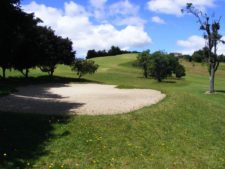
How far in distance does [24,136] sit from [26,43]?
27105mm

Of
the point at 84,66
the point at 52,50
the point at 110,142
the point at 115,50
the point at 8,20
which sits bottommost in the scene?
the point at 110,142

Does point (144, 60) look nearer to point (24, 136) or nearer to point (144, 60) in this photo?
point (144, 60)

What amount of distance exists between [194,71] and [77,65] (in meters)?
49.6

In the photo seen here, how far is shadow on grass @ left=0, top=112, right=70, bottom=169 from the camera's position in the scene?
1119 cm

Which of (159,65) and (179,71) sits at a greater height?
(159,65)

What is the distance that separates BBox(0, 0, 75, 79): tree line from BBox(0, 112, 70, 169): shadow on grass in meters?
7.53

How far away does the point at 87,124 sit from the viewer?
14.4 m

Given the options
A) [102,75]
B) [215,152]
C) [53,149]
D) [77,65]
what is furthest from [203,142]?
[102,75]

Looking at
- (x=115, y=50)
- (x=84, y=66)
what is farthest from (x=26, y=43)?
(x=115, y=50)

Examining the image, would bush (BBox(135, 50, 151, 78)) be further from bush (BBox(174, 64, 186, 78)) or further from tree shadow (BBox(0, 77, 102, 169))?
Answer: tree shadow (BBox(0, 77, 102, 169))

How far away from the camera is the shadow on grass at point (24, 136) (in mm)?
11188

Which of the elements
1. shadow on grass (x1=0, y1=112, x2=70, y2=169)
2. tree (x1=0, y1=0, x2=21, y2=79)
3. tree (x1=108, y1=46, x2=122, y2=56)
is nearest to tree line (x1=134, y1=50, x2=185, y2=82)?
tree (x1=0, y1=0, x2=21, y2=79)

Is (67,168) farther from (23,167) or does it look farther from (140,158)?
(140,158)

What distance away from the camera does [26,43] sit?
39000mm
